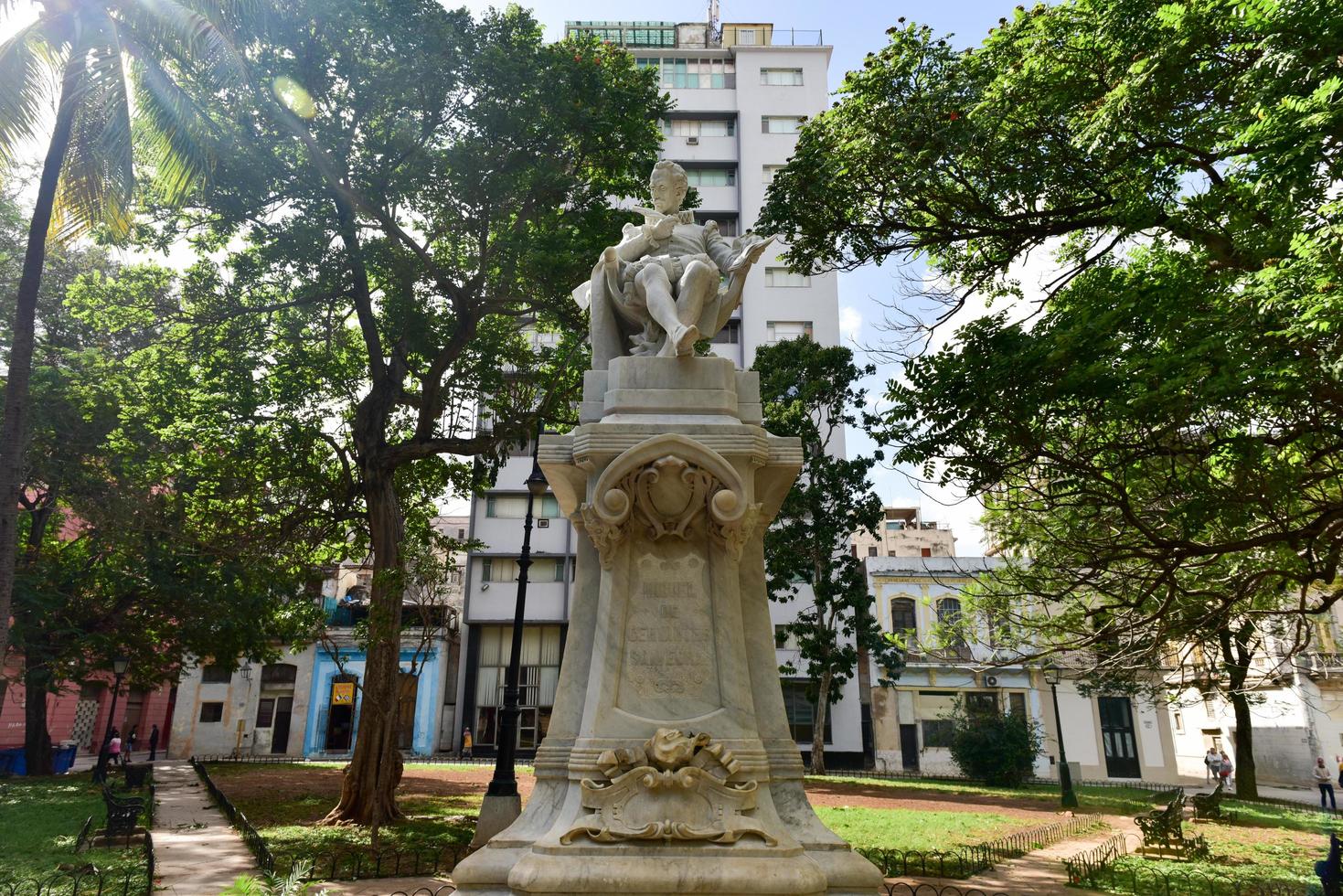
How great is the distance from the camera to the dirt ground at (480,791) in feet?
64.3

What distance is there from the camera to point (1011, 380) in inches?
380

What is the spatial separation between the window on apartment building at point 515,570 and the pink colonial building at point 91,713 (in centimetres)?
1218

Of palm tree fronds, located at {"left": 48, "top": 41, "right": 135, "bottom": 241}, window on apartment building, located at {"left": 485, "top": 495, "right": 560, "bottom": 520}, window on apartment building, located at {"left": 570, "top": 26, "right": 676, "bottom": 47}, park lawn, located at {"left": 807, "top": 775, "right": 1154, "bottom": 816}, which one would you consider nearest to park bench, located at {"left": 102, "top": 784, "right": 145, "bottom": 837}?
palm tree fronds, located at {"left": 48, "top": 41, "right": 135, "bottom": 241}

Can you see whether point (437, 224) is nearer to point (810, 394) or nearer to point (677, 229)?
point (677, 229)

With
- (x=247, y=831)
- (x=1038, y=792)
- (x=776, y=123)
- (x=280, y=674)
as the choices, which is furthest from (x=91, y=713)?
(x=776, y=123)

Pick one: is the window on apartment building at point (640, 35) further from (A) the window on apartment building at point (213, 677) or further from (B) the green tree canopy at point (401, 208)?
(A) the window on apartment building at point (213, 677)

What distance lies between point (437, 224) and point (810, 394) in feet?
48.5

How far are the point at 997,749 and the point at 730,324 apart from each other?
66.9ft

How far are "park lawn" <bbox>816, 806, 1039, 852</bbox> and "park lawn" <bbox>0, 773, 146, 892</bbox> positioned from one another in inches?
384

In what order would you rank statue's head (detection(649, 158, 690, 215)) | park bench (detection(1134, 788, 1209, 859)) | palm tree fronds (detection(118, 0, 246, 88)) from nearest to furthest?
statue's head (detection(649, 158, 690, 215)) → palm tree fronds (detection(118, 0, 246, 88)) → park bench (detection(1134, 788, 1209, 859))

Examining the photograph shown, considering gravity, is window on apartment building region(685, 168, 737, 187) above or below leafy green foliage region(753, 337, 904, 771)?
above

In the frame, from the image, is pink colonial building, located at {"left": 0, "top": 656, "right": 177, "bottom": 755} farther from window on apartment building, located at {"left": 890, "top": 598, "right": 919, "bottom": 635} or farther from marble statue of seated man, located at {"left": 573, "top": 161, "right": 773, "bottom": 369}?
window on apartment building, located at {"left": 890, "top": 598, "right": 919, "bottom": 635}

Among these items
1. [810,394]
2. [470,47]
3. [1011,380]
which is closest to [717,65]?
[810,394]

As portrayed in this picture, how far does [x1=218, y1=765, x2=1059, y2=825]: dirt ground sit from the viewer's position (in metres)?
19.6
